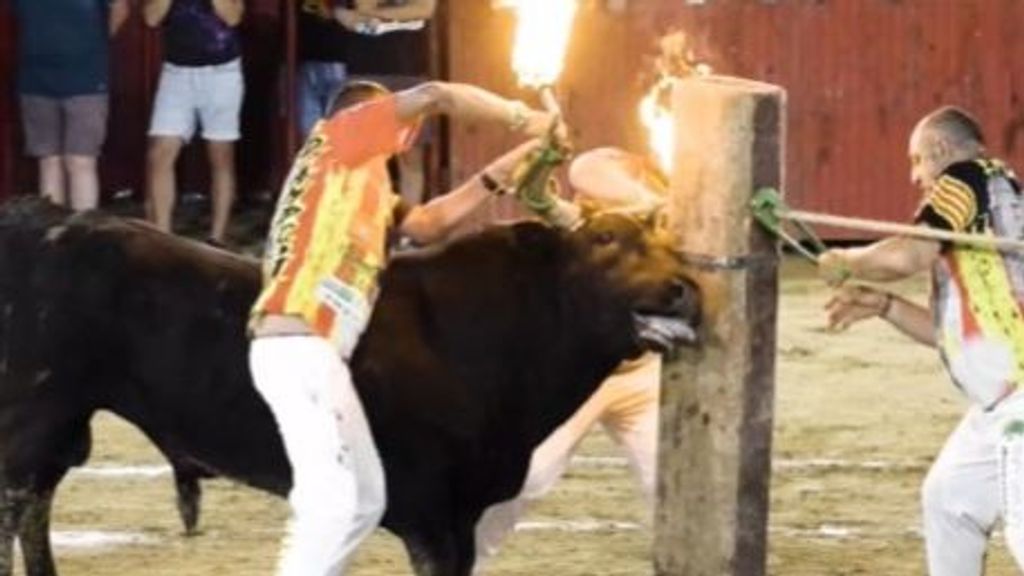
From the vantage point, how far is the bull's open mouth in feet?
29.3

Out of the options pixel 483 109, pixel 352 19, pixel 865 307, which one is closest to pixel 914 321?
pixel 865 307

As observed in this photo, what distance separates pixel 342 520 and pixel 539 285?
1180mm

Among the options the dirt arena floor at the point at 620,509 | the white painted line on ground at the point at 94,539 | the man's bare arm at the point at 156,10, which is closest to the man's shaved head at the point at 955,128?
the dirt arena floor at the point at 620,509

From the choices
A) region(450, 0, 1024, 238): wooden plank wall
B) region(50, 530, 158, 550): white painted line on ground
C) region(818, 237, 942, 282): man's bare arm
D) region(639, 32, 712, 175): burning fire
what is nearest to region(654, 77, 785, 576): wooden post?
region(639, 32, 712, 175): burning fire

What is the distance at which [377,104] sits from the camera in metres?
9.27

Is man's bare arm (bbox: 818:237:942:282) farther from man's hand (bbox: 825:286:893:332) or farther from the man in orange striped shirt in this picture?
the man in orange striped shirt

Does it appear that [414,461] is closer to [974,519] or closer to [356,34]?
[974,519]

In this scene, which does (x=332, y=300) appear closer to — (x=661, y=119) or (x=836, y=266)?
(x=661, y=119)

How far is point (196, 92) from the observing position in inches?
732

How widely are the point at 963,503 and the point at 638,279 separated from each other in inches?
48.0

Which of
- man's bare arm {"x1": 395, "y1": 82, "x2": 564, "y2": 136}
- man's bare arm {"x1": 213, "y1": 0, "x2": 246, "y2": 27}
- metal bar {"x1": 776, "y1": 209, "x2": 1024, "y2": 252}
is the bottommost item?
man's bare arm {"x1": 213, "y1": 0, "x2": 246, "y2": 27}

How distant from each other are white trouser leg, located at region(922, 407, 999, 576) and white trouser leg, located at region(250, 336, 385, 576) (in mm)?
1695

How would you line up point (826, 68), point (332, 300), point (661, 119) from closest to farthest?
point (332, 300)
point (661, 119)
point (826, 68)

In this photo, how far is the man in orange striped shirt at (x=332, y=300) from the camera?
9.01 meters
